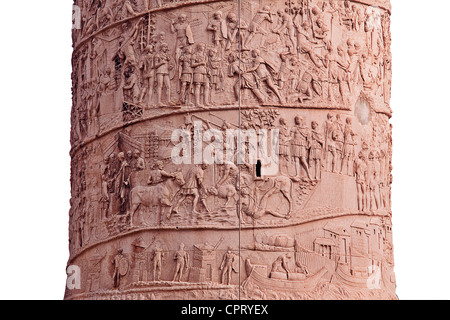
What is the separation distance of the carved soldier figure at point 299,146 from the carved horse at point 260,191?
218 millimetres

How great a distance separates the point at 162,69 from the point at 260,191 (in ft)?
5.56

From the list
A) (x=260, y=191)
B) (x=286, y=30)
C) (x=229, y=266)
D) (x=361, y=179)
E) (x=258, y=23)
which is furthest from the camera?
(x=361, y=179)

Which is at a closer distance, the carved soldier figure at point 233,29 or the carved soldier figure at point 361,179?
the carved soldier figure at point 233,29

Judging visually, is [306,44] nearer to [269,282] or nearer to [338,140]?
[338,140]

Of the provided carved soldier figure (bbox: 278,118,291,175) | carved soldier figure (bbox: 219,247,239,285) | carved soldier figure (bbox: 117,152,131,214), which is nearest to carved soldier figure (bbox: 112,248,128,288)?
carved soldier figure (bbox: 117,152,131,214)

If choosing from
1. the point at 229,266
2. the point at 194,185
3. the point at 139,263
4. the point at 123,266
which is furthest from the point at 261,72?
the point at 123,266

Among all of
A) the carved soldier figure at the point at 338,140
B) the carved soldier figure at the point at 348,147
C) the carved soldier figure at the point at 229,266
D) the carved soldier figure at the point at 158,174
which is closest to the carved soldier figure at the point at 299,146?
the carved soldier figure at the point at 338,140

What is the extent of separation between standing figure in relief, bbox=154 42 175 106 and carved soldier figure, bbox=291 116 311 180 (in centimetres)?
141

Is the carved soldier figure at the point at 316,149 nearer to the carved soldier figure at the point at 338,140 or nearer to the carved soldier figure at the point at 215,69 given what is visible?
the carved soldier figure at the point at 338,140

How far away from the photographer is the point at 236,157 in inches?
725

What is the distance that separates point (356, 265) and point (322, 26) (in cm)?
259

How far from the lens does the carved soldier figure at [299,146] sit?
18.5m

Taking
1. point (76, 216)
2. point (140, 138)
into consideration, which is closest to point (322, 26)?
point (140, 138)

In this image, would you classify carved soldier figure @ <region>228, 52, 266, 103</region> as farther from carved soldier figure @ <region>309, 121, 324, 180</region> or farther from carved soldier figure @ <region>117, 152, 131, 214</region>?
carved soldier figure @ <region>117, 152, 131, 214</region>
